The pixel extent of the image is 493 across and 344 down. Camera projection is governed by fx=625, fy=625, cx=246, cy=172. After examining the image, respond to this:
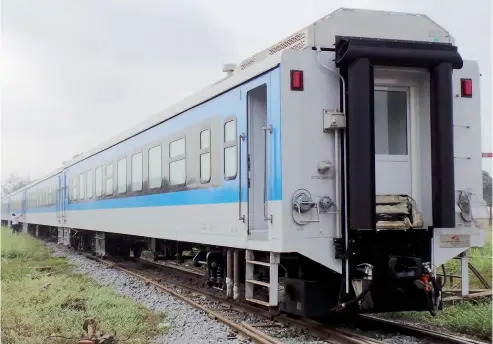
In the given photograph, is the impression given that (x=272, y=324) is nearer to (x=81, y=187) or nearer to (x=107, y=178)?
(x=107, y=178)

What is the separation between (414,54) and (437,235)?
6.62ft

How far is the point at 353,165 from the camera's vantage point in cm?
649

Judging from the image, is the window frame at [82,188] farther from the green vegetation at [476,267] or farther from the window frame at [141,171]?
the green vegetation at [476,267]

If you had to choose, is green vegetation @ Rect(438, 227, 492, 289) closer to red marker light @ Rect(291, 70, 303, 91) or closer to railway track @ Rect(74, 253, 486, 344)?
railway track @ Rect(74, 253, 486, 344)

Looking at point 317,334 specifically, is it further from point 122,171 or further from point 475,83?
point 122,171

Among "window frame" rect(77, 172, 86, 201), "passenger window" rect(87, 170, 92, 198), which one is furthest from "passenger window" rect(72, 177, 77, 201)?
"passenger window" rect(87, 170, 92, 198)

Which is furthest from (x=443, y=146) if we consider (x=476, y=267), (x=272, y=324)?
(x=476, y=267)

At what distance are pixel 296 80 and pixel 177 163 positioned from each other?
3.86 m

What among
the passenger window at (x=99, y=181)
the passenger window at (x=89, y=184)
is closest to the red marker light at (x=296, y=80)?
the passenger window at (x=99, y=181)

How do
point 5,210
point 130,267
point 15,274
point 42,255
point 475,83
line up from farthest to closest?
point 5,210 < point 42,255 < point 130,267 < point 15,274 < point 475,83

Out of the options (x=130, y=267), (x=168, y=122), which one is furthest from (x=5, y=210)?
(x=168, y=122)

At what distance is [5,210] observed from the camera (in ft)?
170

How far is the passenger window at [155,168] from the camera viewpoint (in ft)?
36.5

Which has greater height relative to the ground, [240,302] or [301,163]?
[301,163]
